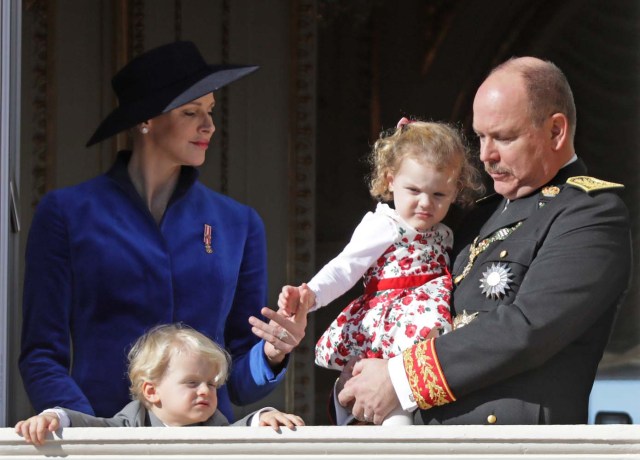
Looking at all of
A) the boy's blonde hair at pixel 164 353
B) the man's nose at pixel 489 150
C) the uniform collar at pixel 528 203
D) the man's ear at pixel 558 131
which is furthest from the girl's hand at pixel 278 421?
the man's ear at pixel 558 131

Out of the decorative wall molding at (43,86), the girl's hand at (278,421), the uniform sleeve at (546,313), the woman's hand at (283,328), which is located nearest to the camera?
the uniform sleeve at (546,313)

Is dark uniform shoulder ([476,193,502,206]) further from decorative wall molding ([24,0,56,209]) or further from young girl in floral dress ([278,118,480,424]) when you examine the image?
decorative wall molding ([24,0,56,209])

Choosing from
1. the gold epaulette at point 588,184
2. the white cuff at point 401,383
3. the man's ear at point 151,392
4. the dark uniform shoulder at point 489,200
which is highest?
the gold epaulette at point 588,184

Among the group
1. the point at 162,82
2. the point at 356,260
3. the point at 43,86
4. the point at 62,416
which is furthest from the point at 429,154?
the point at 43,86

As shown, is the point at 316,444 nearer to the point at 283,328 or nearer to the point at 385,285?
the point at 283,328

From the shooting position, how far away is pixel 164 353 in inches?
180

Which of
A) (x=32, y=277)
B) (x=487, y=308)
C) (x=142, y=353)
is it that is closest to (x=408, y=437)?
(x=487, y=308)

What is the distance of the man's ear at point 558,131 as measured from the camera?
4664 millimetres

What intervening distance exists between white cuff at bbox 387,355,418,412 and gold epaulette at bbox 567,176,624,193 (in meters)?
0.62

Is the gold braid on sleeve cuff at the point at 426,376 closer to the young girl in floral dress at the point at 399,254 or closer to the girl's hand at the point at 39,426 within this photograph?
the young girl in floral dress at the point at 399,254

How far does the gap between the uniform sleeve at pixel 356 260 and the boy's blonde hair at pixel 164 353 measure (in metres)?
0.35

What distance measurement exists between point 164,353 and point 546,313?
0.96m

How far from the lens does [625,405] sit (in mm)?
6770

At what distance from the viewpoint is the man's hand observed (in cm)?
455
